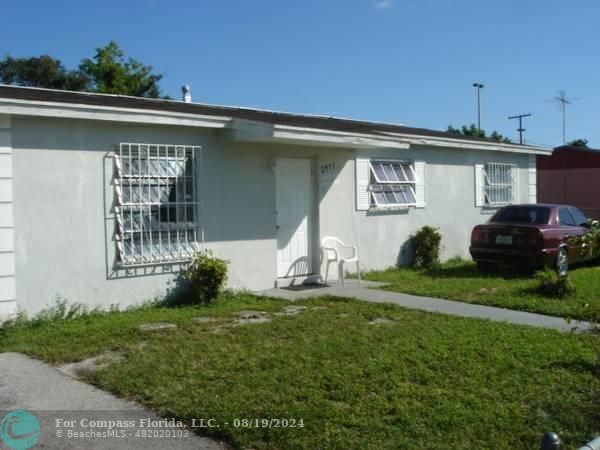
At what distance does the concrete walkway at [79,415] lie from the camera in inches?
171

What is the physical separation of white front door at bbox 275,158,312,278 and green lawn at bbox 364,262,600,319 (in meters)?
1.52

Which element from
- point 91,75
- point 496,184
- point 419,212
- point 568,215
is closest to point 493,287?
point 568,215

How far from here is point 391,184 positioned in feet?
44.3

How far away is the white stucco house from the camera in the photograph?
812cm

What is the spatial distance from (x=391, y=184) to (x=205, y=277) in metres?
5.52

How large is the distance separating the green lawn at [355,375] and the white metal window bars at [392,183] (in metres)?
4.98

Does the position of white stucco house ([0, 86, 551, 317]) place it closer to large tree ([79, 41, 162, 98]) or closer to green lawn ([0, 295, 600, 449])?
green lawn ([0, 295, 600, 449])

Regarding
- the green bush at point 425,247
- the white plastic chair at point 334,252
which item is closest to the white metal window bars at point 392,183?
the green bush at point 425,247

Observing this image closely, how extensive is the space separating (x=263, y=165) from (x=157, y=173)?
6.80 ft

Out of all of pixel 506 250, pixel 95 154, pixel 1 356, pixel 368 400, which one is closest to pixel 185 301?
pixel 95 154

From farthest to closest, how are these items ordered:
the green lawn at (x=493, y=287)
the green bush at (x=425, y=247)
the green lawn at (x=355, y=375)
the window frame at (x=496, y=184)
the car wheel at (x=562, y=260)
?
the window frame at (x=496, y=184) → the green bush at (x=425, y=247) → the car wheel at (x=562, y=260) → the green lawn at (x=493, y=287) → the green lawn at (x=355, y=375)

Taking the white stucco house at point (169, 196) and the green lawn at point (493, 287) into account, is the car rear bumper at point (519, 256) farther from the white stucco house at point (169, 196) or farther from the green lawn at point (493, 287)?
the white stucco house at point (169, 196)

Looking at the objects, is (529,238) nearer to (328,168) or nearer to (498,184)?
(328,168)

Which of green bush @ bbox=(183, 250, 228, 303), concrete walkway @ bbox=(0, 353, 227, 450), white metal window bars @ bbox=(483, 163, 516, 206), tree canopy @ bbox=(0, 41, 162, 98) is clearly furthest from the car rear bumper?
tree canopy @ bbox=(0, 41, 162, 98)
